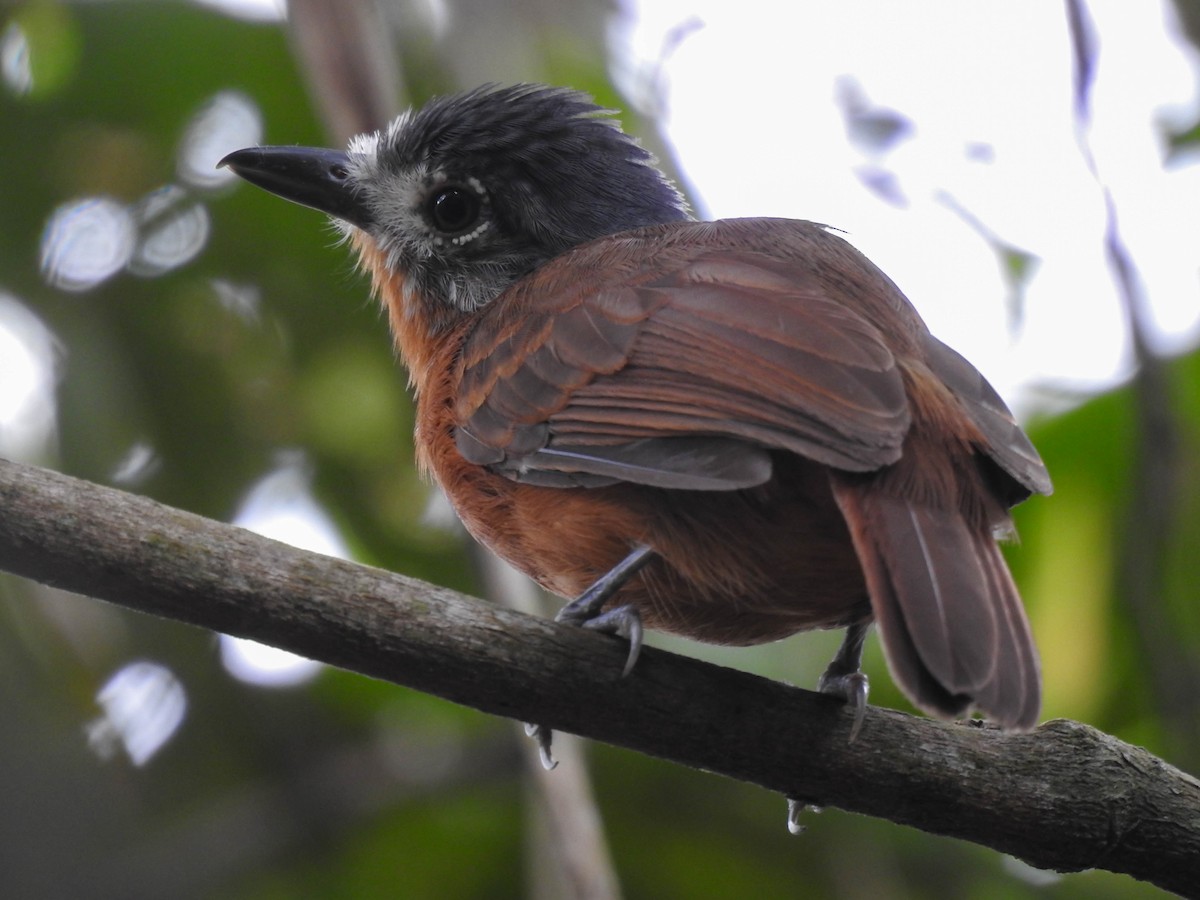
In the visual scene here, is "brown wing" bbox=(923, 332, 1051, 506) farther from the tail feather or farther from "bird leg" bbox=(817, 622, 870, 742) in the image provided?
"bird leg" bbox=(817, 622, 870, 742)

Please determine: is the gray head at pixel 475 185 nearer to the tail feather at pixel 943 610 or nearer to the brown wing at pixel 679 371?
the brown wing at pixel 679 371

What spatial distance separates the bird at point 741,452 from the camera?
2.27 m

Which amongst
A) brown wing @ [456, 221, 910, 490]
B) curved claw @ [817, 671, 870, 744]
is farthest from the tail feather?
curved claw @ [817, 671, 870, 744]

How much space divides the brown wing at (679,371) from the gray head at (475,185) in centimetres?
36

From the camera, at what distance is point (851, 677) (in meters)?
2.61

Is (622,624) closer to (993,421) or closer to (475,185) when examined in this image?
(993,421)

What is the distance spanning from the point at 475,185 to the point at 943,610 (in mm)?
2045

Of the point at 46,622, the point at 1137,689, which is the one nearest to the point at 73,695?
the point at 46,622

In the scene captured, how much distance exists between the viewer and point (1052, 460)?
4.32 meters

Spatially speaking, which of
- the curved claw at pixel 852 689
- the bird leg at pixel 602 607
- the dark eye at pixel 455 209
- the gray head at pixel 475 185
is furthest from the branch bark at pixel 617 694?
the dark eye at pixel 455 209

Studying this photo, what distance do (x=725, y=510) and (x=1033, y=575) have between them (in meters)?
2.06

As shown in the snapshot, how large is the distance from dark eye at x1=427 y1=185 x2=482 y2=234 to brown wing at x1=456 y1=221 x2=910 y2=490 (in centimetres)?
47

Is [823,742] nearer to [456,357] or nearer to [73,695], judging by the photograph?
[456,357]

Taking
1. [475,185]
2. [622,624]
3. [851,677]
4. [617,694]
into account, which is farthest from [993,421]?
[475,185]
